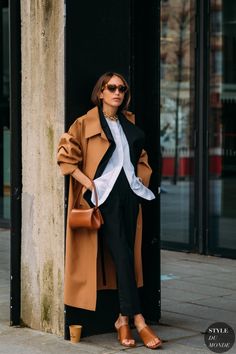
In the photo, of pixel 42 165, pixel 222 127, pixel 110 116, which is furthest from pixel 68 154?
pixel 222 127

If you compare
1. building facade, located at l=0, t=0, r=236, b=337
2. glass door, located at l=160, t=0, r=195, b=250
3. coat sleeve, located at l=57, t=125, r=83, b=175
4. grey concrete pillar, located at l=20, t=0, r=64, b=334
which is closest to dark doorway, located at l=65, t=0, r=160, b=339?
building facade, located at l=0, t=0, r=236, b=337

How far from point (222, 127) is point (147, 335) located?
205 inches

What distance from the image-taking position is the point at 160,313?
23.0 feet

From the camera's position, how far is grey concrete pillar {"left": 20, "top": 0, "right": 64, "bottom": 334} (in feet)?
20.9

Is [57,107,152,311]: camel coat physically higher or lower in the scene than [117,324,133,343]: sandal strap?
higher

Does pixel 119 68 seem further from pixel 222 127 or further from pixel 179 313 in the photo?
pixel 222 127

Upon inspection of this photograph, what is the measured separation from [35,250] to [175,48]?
5779mm

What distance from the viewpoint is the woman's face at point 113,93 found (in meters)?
6.17

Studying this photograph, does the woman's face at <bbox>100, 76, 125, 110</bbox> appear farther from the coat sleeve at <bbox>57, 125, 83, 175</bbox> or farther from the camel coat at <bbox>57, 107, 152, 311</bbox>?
the coat sleeve at <bbox>57, 125, 83, 175</bbox>

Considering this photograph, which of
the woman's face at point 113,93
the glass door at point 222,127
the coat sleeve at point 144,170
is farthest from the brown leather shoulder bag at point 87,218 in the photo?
A: the glass door at point 222,127

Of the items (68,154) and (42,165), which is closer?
(68,154)

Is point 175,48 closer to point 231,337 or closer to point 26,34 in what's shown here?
point 26,34

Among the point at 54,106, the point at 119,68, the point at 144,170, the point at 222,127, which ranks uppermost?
the point at 119,68

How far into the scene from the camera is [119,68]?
6555mm
